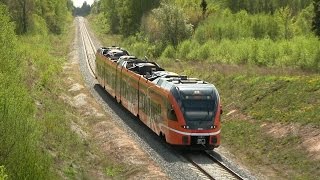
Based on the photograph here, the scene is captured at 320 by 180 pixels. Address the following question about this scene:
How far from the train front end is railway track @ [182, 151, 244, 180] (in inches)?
16.0

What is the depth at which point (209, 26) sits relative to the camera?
2122 inches

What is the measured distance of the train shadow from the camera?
2090cm

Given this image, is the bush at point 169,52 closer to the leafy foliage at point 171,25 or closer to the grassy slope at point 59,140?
the leafy foliage at point 171,25

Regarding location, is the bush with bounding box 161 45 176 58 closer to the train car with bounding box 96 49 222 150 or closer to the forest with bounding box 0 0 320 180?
the forest with bounding box 0 0 320 180

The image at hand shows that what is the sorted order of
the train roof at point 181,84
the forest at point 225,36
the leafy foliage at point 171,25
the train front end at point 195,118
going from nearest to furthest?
the train front end at point 195,118
the train roof at point 181,84
the forest at point 225,36
the leafy foliage at point 171,25

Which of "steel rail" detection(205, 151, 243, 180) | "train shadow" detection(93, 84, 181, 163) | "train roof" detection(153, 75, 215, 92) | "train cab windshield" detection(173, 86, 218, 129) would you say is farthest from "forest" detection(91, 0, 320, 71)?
"steel rail" detection(205, 151, 243, 180)

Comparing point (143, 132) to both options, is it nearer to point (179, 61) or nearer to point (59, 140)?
point (59, 140)

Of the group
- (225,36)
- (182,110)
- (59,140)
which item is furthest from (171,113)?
(225,36)

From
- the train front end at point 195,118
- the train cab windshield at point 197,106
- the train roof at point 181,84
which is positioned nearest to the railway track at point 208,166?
the train front end at point 195,118

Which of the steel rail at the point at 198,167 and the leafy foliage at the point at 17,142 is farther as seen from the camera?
the steel rail at the point at 198,167

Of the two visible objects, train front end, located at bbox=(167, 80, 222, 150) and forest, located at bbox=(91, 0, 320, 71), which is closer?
train front end, located at bbox=(167, 80, 222, 150)

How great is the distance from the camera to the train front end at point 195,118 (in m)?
20.0

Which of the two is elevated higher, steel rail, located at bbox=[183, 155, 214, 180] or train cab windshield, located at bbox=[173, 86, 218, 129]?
train cab windshield, located at bbox=[173, 86, 218, 129]

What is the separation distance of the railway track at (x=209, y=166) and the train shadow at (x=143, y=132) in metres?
0.79
